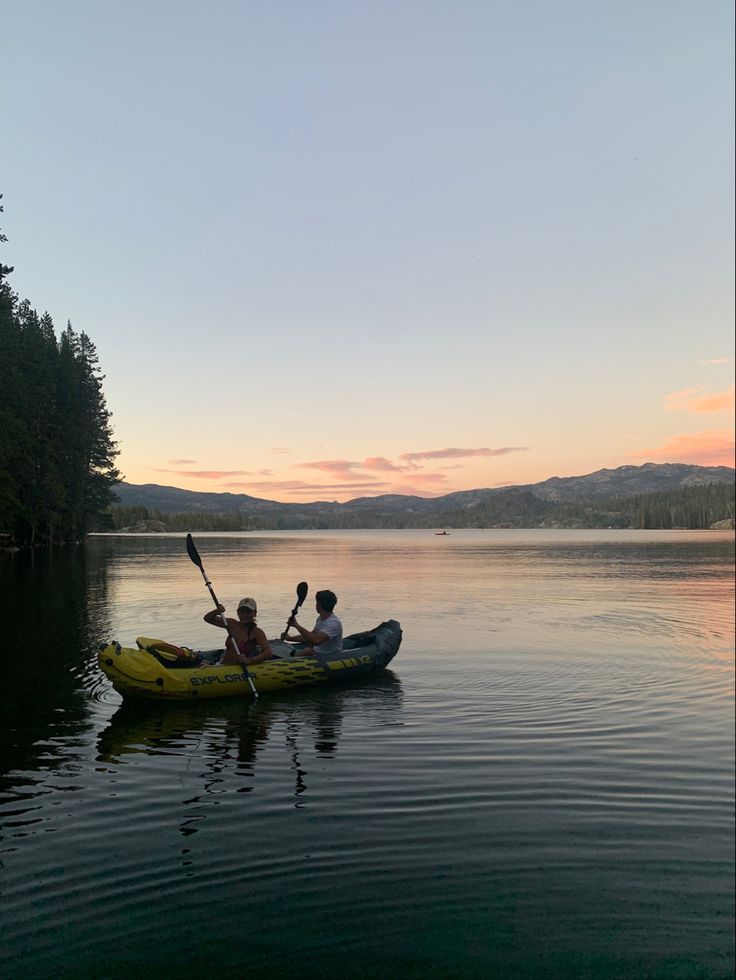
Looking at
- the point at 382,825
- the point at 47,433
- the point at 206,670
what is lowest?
the point at 382,825

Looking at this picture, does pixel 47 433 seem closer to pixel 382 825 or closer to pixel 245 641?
pixel 245 641

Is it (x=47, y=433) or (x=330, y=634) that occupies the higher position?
(x=47, y=433)

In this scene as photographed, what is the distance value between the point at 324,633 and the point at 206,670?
9.82ft

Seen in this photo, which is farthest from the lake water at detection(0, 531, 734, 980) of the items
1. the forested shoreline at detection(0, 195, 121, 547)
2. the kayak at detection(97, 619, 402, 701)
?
the forested shoreline at detection(0, 195, 121, 547)

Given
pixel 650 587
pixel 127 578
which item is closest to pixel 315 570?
pixel 127 578

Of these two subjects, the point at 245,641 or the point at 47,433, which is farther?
the point at 47,433

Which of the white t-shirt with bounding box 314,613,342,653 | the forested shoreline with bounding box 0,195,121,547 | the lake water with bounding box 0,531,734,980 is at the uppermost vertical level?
the forested shoreline with bounding box 0,195,121,547

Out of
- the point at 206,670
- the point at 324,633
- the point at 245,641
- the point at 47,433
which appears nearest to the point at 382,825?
the point at 206,670

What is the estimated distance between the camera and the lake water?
5566 mm

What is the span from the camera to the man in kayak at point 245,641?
48.6 feet

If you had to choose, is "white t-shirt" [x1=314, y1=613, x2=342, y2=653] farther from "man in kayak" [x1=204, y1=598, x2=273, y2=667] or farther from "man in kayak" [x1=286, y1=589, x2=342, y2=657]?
"man in kayak" [x1=204, y1=598, x2=273, y2=667]

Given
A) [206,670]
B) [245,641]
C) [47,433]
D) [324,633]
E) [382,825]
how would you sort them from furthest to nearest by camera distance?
1. [47,433]
2. [324,633]
3. [245,641]
4. [206,670]
5. [382,825]

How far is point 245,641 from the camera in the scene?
15273 millimetres

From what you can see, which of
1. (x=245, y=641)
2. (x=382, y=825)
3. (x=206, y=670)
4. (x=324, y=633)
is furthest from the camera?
(x=324, y=633)
